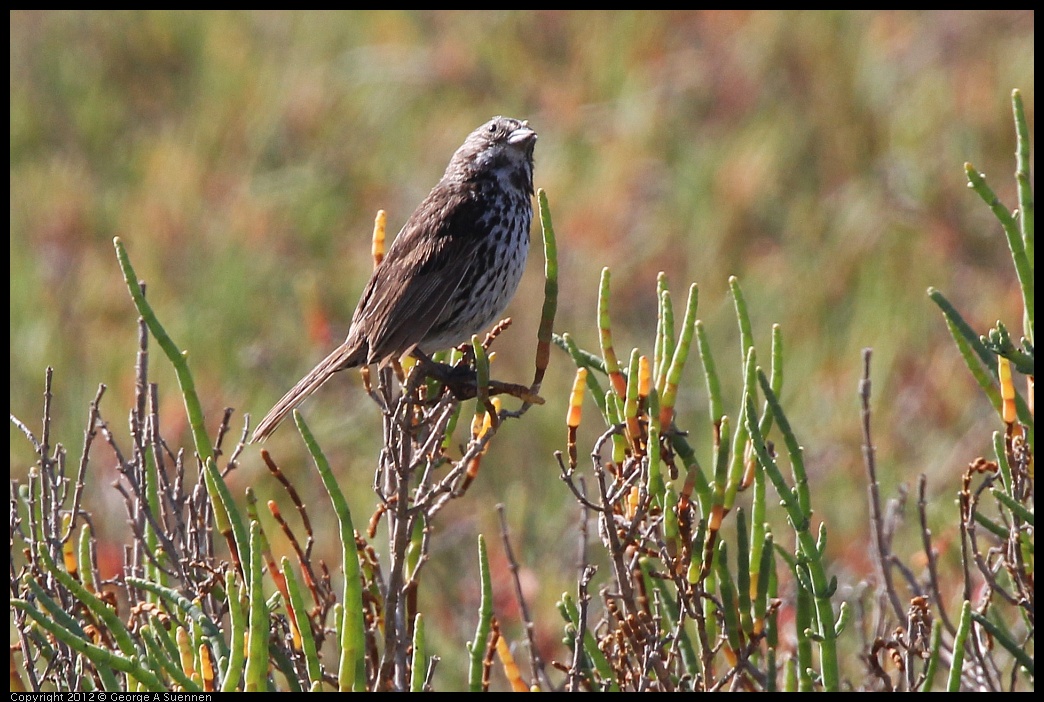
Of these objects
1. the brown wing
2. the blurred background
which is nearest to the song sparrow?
the brown wing

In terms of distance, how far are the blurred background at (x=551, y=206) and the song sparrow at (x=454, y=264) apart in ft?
4.26

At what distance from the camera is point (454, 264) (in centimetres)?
376

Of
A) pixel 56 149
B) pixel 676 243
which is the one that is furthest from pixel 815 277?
pixel 56 149

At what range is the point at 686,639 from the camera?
282 centimetres

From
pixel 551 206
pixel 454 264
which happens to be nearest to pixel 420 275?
pixel 454 264

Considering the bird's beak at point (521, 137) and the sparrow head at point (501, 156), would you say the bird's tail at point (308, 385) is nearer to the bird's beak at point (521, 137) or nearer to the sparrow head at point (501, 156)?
the sparrow head at point (501, 156)

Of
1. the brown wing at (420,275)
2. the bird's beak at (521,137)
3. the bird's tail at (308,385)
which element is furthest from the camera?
the bird's beak at (521,137)

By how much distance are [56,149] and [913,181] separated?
607 cm

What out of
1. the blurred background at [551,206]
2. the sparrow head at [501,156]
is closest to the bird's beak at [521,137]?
the sparrow head at [501,156]

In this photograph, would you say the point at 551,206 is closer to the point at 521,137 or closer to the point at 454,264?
the point at 521,137

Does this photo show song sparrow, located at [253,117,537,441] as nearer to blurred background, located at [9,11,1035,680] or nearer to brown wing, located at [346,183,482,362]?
brown wing, located at [346,183,482,362]

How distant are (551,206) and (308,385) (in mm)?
5345

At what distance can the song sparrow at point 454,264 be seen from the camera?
3.55 m

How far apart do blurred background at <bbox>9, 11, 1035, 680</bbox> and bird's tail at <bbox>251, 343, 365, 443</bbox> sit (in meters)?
1.47
